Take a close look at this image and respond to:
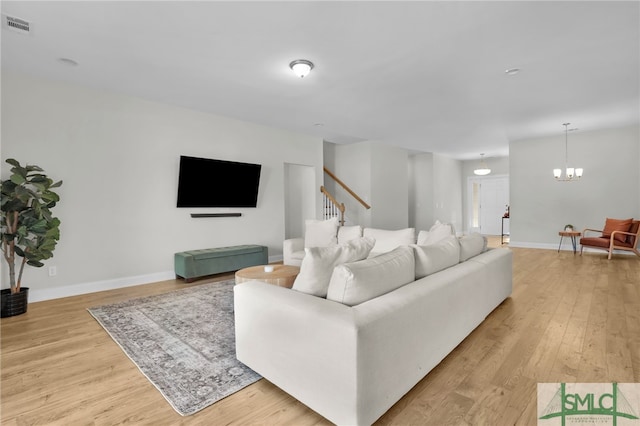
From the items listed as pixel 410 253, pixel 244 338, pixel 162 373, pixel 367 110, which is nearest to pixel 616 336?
pixel 410 253

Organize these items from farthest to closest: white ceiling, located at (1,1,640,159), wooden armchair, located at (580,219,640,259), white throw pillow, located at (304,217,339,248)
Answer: wooden armchair, located at (580,219,640,259) → white throw pillow, located at (304,217,339,248) → white ceiling, located at (1,1,640,159)

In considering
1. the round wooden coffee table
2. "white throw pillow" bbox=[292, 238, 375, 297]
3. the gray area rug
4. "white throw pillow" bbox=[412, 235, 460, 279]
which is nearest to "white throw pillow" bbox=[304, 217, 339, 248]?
the round wooden coffee table

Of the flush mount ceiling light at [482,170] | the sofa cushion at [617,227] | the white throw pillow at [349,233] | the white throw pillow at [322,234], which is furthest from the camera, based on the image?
the flush mount ceiling light at [482,170]

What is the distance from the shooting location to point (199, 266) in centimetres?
460

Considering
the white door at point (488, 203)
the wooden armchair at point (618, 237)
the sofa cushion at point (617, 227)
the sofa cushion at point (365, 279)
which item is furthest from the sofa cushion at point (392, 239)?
the white door at point (488, 203)

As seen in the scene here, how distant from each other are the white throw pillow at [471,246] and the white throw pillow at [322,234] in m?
1.84

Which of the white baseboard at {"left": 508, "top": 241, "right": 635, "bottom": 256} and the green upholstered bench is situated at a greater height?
the green upholstered bench

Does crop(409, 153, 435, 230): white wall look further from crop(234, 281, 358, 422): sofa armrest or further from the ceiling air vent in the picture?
the ceiling air vent

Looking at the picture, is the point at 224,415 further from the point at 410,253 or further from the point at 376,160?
the point at 376,160

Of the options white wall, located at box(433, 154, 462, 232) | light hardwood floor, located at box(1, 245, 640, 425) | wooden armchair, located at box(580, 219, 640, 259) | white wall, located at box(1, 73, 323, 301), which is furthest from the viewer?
white wall, located at box(433, 154, 462, 232)

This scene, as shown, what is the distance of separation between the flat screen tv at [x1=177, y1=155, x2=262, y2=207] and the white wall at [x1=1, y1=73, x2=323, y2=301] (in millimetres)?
149

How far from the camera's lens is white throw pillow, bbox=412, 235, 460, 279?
2289 millimetres

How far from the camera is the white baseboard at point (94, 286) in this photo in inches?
147

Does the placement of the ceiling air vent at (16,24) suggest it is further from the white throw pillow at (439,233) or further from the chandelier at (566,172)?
the chandelier at (566,172)
